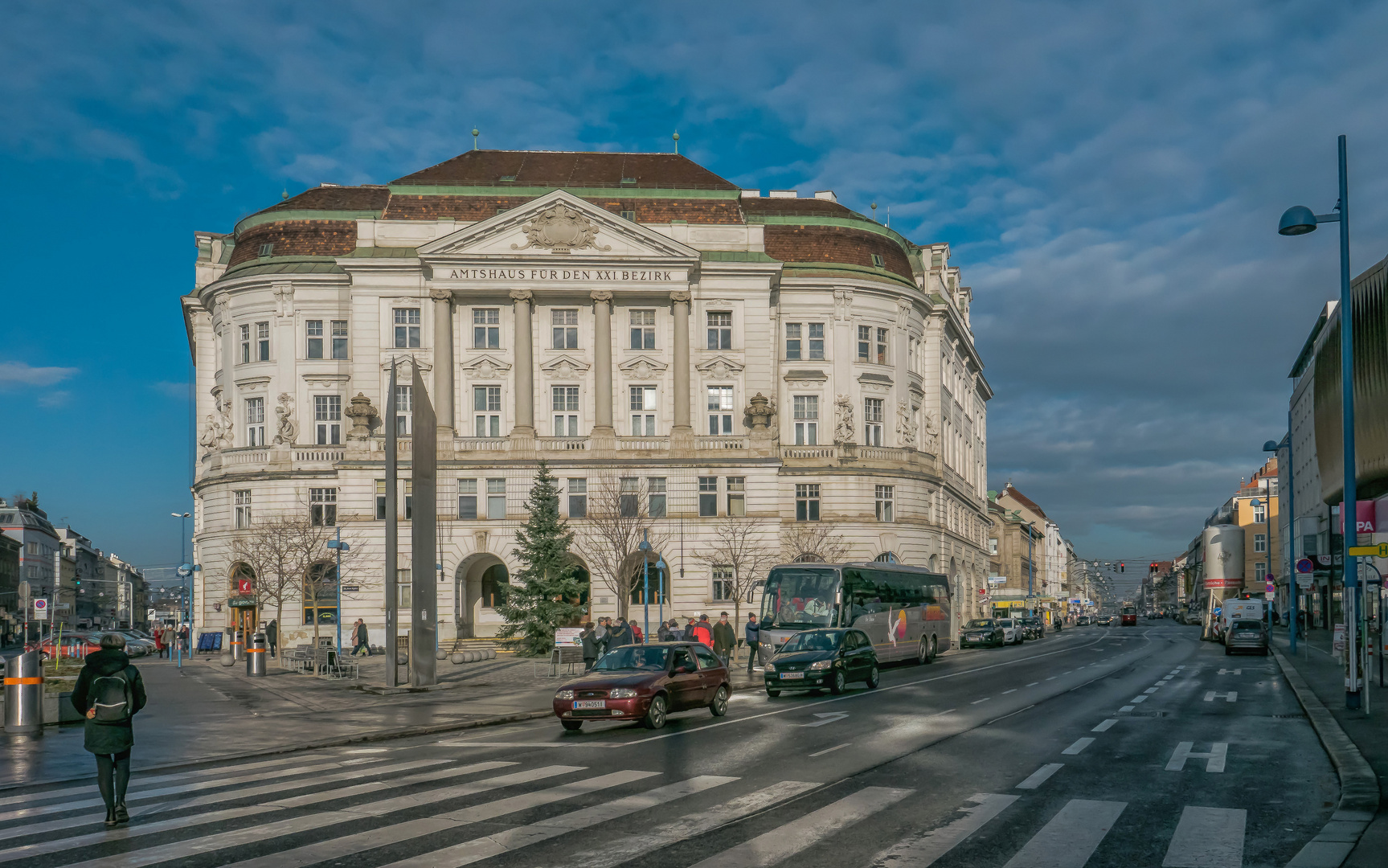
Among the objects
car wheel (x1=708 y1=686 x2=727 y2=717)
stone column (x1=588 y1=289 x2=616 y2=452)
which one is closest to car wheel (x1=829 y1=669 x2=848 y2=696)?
car wheel (x1=708 y1=686 x2=727 y2=717)

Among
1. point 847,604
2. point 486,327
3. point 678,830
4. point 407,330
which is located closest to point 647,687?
point 678,830

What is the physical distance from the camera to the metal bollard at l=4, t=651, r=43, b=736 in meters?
20.5

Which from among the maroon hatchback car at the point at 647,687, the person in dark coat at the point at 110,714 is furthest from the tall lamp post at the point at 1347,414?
the person in dark coat at the point at 110,714

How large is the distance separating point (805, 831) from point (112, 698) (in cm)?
691

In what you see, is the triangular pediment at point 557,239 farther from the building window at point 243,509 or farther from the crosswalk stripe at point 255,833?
the crosswalk stripe at point 255,833

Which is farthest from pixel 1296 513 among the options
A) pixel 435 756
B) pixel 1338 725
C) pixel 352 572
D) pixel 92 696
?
pixel 92 696

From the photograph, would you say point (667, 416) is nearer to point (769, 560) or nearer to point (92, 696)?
point (769, 560)

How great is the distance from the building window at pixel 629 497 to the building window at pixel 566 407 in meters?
4.78

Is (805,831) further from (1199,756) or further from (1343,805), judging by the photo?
(1199,756)

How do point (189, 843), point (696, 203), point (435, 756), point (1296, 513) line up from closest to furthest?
1. point (189, 843)
2. point (435, 756)
3. point (696, 203)
4. point (1296, 513)

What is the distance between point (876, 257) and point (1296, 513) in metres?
37.4

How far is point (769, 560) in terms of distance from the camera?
61656mm

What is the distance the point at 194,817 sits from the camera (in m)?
12.2

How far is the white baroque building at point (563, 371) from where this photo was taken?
61.9 meters
